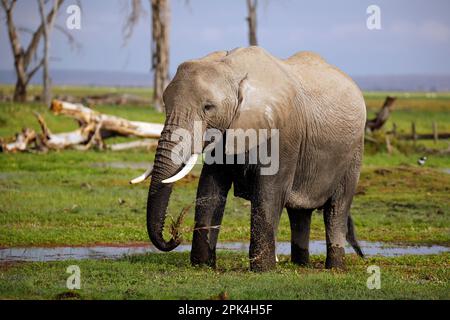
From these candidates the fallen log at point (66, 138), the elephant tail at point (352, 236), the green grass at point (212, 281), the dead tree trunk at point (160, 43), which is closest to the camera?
the green grass at point (212, 281)

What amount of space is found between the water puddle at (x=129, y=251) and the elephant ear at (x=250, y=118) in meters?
2.98

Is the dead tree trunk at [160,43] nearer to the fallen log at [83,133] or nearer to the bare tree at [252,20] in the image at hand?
the bare tree at [252,20]

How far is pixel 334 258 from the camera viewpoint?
45.5 ft

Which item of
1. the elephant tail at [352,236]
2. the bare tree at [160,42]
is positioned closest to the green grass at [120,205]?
the elephant tail at [352,236]

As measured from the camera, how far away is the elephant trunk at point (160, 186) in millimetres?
11820

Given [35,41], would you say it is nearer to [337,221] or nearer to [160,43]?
[160,43]

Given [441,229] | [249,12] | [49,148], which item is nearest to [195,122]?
[441,229]

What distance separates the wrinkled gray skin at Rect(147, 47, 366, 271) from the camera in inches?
476

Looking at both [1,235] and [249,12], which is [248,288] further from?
[249,12]

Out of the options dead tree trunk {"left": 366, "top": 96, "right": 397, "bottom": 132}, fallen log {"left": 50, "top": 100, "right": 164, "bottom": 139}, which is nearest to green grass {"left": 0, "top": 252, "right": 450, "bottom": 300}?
fallen log {"left": 50, "top": 100, "right": 164, "bottom": 139}

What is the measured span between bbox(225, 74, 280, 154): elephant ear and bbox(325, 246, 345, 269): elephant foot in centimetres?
222

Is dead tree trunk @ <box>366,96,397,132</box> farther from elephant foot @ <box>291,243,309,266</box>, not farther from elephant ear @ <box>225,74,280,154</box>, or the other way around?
elephant ear @ <box>225,74,280,154</box>

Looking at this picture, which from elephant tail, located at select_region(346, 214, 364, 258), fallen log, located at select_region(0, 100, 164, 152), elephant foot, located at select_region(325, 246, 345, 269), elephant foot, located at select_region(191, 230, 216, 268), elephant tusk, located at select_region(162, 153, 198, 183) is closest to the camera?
elephant tusk, located at select_region(162, 153, 198, 183)

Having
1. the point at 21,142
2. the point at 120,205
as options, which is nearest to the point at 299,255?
the point at 120,205
